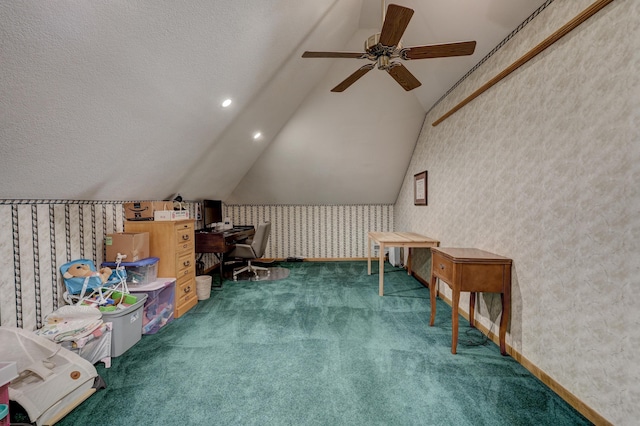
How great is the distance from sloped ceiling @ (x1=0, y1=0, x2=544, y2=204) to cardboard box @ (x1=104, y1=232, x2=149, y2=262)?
0.42 meters

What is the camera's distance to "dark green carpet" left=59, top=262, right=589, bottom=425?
5.13 ft

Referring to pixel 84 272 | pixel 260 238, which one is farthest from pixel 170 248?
pixel 260 238

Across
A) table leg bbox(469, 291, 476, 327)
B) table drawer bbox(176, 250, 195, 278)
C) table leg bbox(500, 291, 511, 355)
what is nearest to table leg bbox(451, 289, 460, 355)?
table leg bbox(500, 291, 511, 355)

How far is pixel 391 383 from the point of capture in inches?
72.2

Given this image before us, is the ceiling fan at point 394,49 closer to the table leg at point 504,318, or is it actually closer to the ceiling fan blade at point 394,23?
the ceiling fan blade at point 394,23

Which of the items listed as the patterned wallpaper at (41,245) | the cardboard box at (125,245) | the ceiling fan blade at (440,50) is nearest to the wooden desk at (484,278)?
the ceiling fan blade at (440,50)

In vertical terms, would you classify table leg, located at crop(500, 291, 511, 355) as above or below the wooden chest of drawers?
below

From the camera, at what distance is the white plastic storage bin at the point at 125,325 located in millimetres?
2155

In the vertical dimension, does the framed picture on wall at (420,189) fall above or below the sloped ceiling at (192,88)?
below

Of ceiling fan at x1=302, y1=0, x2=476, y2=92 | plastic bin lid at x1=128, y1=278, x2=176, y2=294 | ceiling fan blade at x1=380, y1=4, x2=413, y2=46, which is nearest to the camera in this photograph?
ceiling fan blade at x1=380, y1=4, x2=413, y2=46

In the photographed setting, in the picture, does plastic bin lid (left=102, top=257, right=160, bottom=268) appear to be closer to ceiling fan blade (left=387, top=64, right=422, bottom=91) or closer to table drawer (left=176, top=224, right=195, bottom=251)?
table drawer (left=176, top=224, right=195, bottom=251)

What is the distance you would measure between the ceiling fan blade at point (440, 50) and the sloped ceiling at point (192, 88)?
618 mm

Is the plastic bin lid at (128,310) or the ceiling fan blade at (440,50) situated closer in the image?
the ceiling fan blade at (440,50)

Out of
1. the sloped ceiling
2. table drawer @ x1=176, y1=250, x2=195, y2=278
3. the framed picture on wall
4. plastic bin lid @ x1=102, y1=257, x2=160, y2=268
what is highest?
the sloped ceiling
